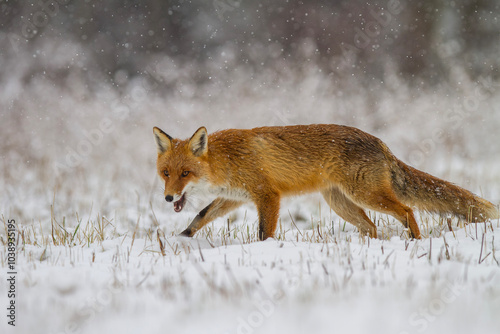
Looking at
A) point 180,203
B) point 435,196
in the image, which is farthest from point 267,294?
point 435,196

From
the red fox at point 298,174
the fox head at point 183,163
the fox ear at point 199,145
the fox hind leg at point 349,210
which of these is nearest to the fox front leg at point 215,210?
the red fox at point 298,174

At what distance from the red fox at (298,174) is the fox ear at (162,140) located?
1 cm

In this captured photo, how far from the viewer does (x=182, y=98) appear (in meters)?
11.1

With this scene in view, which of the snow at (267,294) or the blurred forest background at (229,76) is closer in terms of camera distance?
the snow at (267,294)

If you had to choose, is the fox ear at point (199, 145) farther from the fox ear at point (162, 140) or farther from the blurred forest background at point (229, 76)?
the blurred forest background at point (229, 76)

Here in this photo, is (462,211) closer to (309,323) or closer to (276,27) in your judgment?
(309,323)

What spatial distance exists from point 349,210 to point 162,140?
232 cm

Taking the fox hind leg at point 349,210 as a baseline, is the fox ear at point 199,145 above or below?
above

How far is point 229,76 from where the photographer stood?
37.6 ft

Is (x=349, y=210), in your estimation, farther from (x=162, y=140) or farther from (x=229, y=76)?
(x=229, y=76)

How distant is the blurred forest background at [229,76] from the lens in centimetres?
941

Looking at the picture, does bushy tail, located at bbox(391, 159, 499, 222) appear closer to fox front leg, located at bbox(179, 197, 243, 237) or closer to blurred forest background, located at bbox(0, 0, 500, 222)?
fox front leg, located at bbox(179, 197, 243, 237)

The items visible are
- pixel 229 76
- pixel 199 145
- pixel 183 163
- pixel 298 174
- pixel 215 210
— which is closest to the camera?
pixel 183 163

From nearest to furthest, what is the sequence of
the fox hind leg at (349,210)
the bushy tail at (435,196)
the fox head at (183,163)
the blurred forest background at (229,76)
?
the fox head at (183,163)
the bushy tail at (435,196)
the fox hind leg at (349,210)
the blurred forest background at (229,76)
